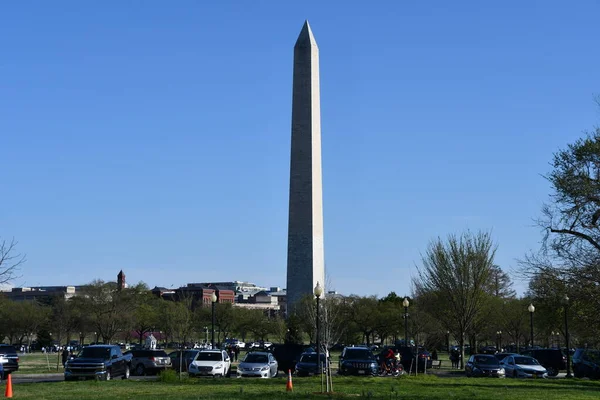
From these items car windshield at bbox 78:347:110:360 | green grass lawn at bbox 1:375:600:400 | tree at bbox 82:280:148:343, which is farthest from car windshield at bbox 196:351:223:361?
tree at bbox 82:280:148:343

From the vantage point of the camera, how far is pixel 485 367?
42094 millimetres

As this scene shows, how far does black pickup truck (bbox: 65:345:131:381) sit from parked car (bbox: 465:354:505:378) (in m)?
17.2

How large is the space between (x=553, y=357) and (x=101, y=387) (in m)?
28.5

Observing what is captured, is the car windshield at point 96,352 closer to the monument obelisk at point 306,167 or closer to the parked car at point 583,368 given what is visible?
the parked car at point 583,368

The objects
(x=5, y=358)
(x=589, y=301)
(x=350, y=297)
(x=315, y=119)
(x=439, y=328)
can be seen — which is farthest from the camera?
(x=350, y=297)

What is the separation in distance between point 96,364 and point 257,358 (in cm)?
837

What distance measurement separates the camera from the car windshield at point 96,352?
37.0 m

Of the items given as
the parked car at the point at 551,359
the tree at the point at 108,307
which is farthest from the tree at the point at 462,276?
the tree at the point at 108,307

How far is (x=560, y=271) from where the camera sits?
2378 cm

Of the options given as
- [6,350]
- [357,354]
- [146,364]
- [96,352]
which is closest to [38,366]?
[6,350]

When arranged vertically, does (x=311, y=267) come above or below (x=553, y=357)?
above

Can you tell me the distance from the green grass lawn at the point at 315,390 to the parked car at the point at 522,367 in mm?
6360

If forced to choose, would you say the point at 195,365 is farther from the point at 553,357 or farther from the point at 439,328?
the point at 439,328

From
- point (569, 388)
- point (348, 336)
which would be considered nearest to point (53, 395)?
point (569, 388)
